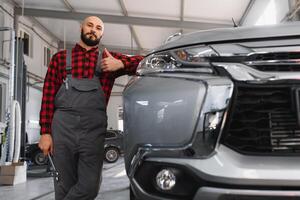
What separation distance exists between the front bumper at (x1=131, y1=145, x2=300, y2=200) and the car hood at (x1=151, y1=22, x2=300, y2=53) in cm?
39

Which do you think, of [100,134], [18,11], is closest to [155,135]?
[100,134]

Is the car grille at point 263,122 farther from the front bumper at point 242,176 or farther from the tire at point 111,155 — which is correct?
the tire at point 111,155

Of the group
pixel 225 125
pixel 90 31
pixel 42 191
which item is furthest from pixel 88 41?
pixel 42 191

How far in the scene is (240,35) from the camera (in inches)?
48.3

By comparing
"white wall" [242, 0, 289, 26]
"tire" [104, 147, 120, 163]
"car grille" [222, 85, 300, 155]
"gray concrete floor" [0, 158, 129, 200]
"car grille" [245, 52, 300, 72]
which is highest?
"white wall" [242, 0, 289, 26]

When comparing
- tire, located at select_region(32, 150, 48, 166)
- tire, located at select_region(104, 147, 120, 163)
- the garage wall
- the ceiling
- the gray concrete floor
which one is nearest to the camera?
the gray concrete floor

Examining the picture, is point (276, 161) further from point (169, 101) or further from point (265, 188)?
point (169, 101)

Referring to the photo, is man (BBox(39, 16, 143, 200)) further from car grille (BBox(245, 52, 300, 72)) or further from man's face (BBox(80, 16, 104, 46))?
car grille (BBox(245, 52, 300, 72))

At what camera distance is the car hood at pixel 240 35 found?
1.18 meters

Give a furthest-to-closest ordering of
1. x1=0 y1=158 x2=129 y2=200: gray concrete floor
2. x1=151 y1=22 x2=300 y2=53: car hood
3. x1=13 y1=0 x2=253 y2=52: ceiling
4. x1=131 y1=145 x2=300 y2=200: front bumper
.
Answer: x1=13 y1=0 x2=253 y2=52: ceiling → x1=0 y1=158 x2=129 y2=200: gray concrete floor → x1=151 y1=22 x2=300 y2=53: car hood → x1=131 y1=145 x2=300 y2=200: front bumper

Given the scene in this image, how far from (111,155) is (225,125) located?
9.64 meters

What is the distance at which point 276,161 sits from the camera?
1043 millimetres

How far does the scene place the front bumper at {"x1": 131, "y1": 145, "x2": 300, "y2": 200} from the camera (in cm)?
101

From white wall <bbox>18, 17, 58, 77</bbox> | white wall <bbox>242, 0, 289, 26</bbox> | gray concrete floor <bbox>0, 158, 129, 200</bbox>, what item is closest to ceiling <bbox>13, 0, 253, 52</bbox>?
white wall <bbox>242, 0, 289, 26</bbox>
